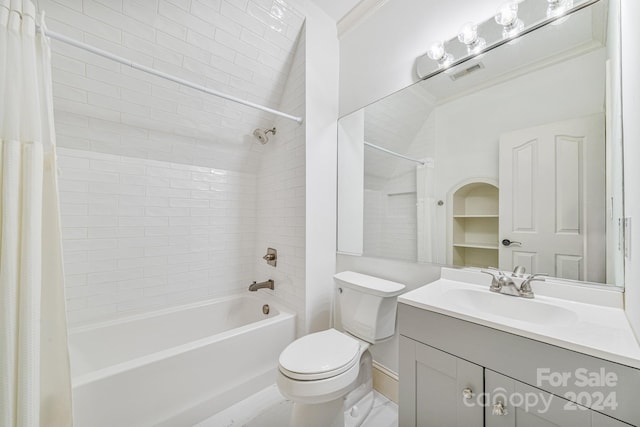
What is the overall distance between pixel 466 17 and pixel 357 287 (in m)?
1.66

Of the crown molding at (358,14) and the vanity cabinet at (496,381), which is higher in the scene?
the crown molding at (358,14)

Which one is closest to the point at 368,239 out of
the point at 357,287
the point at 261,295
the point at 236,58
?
the point at 357,287

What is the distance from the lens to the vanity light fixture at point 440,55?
4.65 ft

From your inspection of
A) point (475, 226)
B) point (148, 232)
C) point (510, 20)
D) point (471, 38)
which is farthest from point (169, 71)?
point (475, 226)

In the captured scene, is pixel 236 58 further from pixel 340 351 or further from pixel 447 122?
pixel 340 351

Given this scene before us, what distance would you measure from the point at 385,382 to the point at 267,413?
775 millimetres

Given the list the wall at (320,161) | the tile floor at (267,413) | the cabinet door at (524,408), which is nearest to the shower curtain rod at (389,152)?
the wall at (320,161)

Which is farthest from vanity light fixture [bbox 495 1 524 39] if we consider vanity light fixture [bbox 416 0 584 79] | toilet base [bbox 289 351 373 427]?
toilet base [bbox 289 351 373 427]

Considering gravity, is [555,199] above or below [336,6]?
below

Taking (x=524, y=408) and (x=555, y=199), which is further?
(x=555, y=199)

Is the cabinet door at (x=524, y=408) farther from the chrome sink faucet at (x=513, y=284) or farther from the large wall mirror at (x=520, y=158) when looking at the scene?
the large wall mirror at (x=520, y=158)

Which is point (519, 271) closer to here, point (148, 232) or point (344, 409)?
point (344, 409)

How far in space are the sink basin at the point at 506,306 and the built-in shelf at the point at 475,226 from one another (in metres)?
0.20

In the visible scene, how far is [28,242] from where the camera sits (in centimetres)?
87
